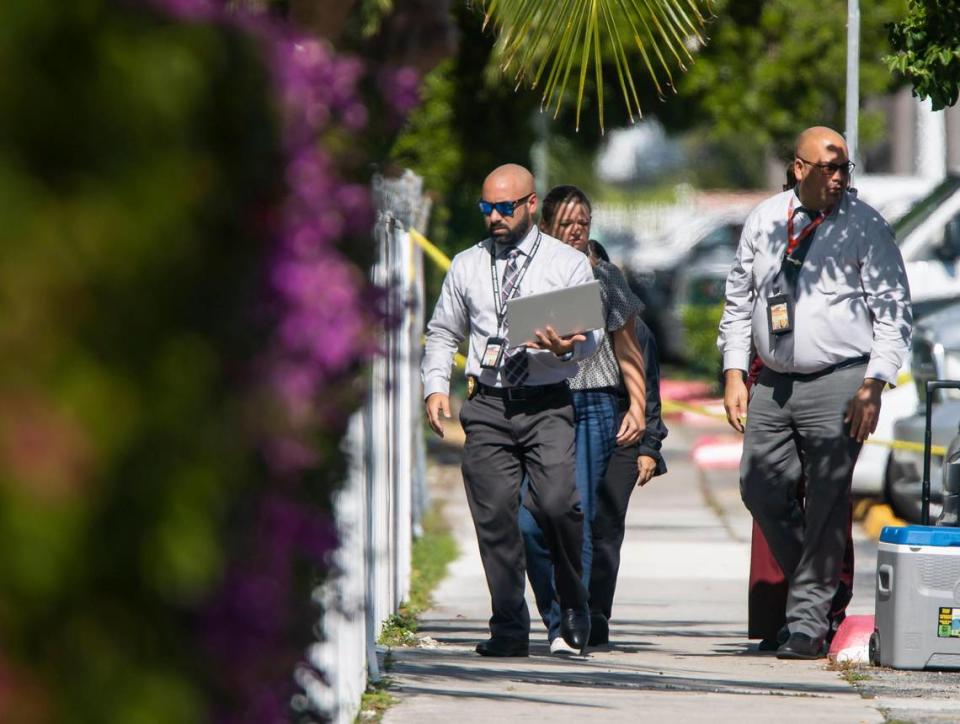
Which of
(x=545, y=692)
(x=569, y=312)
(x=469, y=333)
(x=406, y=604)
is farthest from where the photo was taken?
A: (x=406, y=604)

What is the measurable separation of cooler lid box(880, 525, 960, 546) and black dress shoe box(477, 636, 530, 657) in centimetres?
139

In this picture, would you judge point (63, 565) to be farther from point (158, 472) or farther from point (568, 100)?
point (568, 100)

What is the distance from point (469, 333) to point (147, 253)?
5.07m

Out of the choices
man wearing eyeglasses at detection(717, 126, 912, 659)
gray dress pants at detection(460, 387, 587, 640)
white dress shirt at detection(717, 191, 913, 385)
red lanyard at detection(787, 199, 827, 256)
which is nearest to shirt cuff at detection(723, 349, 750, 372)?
man wearing eyeglasses at detection(717, 126, 912, 659)

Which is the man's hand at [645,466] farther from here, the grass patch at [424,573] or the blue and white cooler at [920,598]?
the blue and white cooler at [920,598]

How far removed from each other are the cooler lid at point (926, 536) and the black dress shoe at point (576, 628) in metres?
1.18

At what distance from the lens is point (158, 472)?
179cm

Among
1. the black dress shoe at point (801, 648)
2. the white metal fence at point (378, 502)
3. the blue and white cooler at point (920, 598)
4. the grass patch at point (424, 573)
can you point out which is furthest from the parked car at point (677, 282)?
the blue and white cooler at point (920, 598)

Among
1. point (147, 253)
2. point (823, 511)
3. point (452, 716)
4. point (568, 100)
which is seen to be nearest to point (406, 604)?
point (823, 511)

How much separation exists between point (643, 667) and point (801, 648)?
623mm

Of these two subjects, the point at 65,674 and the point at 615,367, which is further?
the point at 615,367

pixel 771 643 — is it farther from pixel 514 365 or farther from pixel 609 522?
pixel 514 365

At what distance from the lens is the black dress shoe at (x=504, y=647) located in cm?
677

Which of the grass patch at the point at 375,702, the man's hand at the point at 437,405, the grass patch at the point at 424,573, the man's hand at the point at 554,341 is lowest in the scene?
the grass patch at the point at 424,573
